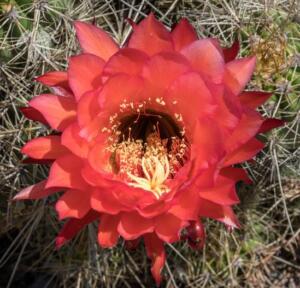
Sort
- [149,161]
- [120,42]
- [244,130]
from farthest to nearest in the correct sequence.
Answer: [120,42], [149,161], [244,130]

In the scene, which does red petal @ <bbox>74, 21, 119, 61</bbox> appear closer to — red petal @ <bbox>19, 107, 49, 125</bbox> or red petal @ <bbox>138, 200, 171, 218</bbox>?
red petal @ <bbox>19, 107, 49, 125</bbox>

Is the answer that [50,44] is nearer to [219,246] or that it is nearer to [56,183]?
[56,183]

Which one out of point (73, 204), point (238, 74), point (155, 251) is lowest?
point (155, 251)

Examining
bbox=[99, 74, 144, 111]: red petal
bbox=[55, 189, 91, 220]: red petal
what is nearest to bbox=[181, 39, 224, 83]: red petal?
bbox=[99, 74, 144, 111]: red petal

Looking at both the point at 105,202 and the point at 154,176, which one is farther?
the point at 154,176

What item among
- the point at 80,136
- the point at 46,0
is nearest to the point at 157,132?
the point at 80,136

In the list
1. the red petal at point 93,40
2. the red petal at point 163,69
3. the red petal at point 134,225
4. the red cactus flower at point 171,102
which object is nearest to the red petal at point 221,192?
the red cactus flower at point 171,102

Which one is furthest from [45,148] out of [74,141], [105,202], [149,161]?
[149,161]

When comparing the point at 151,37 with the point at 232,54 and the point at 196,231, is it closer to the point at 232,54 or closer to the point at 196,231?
the point at 232,54
